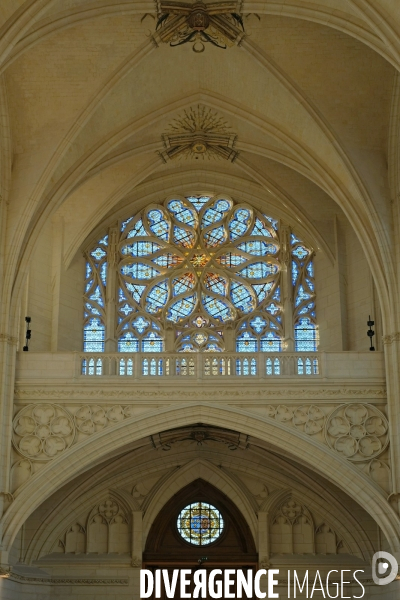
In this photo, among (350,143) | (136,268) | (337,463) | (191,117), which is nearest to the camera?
(337,463)

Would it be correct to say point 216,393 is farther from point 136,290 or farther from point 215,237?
point 215,237

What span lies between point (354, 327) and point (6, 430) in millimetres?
6944

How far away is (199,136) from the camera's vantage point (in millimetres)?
20094

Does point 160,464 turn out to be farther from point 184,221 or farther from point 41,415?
point 184,221

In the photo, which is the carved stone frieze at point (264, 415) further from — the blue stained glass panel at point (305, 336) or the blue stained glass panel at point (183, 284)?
the blue stained glass panel at point (183, 284)

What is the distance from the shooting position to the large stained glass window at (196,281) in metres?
20.6

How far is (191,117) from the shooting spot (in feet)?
64.5

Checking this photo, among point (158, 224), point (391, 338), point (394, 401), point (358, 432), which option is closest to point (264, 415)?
point (358, 432)

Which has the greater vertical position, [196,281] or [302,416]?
[196,281]

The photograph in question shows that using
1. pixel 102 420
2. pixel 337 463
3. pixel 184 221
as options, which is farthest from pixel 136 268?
pixel 337 463

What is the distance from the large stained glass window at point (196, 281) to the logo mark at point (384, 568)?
14.1 feet

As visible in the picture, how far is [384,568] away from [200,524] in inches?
149

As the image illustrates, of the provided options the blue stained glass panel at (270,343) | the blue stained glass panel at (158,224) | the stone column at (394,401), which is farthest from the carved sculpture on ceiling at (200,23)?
the blue stained glass panel at (270,343)

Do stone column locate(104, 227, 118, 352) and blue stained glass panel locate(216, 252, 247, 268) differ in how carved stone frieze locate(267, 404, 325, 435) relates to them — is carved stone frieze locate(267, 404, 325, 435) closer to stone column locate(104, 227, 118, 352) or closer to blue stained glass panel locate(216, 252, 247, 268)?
stone column locate(104, 227, 118, 352)
